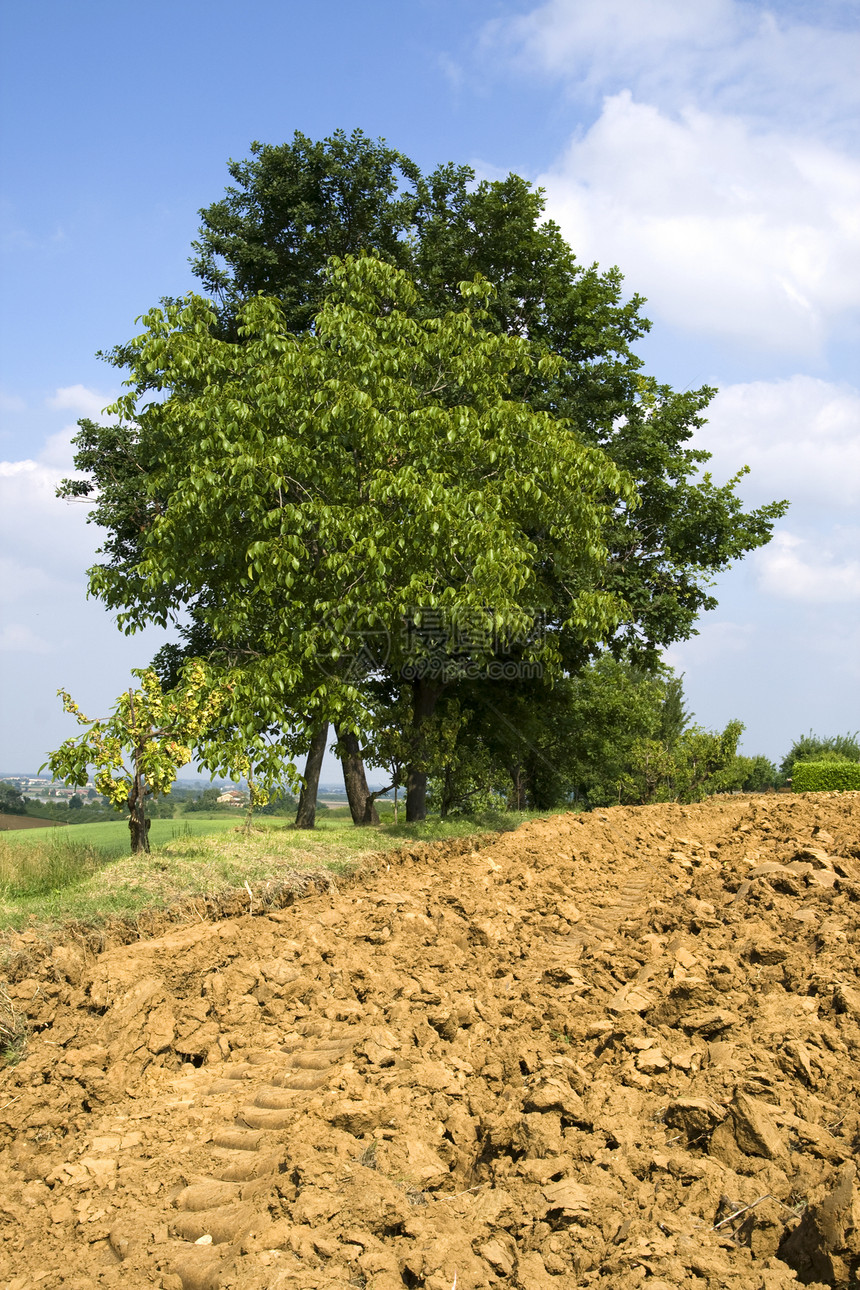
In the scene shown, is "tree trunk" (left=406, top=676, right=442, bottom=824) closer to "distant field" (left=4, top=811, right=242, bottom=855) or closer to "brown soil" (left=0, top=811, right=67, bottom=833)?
"distant field" (left=4, top=811, right=242, bottom=855)

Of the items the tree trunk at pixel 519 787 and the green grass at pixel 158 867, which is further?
the tree trunk at pixel 519 787

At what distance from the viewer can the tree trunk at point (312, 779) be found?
14688 mm

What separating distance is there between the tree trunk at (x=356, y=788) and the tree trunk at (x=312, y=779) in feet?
3.86

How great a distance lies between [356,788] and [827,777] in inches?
491

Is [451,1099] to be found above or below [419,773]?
below

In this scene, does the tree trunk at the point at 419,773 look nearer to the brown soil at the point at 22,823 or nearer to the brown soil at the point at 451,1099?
the brown soil at the point at 22,823

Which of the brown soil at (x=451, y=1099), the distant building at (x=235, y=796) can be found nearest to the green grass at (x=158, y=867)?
the distant building at (x=235, y=796)

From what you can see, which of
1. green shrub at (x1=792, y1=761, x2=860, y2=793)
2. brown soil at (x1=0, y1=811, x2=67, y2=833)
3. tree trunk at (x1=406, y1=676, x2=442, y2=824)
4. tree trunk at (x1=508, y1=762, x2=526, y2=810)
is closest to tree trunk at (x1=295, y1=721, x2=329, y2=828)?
tree trunk at (x1=406, y1=676, x2=442, y2=824)

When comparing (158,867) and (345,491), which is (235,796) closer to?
(158,867)

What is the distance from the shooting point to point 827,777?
22.1m

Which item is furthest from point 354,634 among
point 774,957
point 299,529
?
point 774,957

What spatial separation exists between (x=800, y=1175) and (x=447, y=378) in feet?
42.0

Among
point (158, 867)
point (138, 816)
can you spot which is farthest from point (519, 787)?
point (158, 867)

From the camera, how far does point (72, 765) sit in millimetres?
10359
